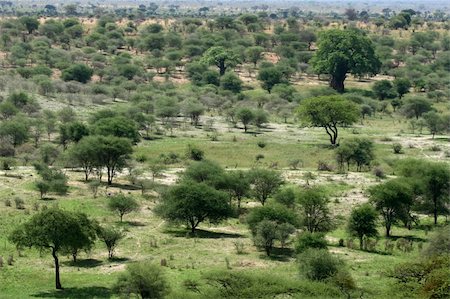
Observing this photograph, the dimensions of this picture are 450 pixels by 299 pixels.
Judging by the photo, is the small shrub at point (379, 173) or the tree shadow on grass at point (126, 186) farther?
the small shrub at point (379, 173)

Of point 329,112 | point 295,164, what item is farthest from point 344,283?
point 329,112

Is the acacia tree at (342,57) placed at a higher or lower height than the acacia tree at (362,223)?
higher

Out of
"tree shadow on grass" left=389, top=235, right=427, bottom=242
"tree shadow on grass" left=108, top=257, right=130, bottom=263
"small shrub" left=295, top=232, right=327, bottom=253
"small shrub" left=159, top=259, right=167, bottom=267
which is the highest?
"small shrub" left=295, top=232, right=327, bottom=253

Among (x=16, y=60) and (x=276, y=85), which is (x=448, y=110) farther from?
(x=16, y=60)

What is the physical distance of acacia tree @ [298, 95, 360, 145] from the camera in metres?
90.1

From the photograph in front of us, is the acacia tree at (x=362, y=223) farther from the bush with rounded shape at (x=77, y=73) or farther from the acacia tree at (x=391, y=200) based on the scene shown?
the bush with rounded shape at (x=77, y=73)

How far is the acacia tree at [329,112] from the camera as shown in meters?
90.1

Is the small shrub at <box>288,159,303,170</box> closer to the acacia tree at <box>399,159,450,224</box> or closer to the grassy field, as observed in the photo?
the grassy field

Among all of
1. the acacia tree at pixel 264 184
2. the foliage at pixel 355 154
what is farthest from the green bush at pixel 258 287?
the foliage at pixel 355 154

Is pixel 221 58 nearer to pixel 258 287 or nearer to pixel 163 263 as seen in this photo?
pixel 163 263

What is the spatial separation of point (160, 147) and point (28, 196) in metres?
29.0

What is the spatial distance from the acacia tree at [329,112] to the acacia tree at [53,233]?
55092 millimetres

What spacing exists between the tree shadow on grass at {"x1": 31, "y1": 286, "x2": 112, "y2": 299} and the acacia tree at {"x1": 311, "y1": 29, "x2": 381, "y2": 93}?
11139cm

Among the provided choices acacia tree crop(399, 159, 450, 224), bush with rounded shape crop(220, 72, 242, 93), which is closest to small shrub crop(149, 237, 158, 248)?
acacia tree crop(399, 159, 450, 224)
